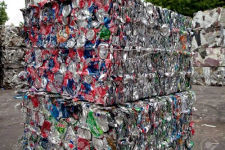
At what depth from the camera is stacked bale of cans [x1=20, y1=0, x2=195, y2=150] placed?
1693mm

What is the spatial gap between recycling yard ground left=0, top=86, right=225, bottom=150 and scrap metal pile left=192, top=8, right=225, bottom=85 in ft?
6.20

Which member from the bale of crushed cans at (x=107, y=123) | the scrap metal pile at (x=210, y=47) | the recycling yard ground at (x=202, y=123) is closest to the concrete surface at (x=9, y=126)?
the recycling yard ground at (x=202, y=123)

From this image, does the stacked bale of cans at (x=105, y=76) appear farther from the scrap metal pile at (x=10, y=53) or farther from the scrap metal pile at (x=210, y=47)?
the scrap metal pile at (x=210, y=47)

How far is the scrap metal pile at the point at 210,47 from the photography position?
7.96 metres

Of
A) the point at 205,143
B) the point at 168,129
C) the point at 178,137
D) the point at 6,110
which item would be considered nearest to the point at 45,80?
the point at 168,129

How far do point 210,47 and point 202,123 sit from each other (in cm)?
458

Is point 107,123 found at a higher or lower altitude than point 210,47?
lower

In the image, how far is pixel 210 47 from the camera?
817 centimetres

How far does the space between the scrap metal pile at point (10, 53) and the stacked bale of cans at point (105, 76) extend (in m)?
5.92

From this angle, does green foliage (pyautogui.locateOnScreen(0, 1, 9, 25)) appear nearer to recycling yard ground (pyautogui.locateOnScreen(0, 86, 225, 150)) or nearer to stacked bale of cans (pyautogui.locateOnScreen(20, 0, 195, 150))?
recycling yard ground (pyautogui.locateOnScreen(0, 86, 225, 150))

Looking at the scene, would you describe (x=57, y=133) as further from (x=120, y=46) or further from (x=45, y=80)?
(x=120, y=46)

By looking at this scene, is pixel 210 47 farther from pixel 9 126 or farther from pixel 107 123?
pixel 107 123

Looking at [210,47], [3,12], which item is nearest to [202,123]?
[210,47]

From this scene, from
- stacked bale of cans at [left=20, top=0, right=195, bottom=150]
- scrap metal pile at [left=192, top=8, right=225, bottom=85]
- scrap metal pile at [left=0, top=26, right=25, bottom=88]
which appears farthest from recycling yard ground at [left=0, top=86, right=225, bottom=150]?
scrap metal pile at [left=192, top=8, right=225, bottom=85]
